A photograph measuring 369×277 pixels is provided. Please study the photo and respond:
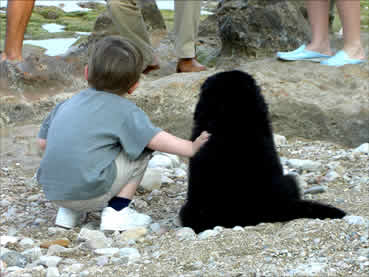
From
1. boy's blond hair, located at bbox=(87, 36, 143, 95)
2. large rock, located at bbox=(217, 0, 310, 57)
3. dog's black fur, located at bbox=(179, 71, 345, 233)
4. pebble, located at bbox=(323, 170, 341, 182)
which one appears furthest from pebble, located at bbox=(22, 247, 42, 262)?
large rock, located at bbox=(217, 0, 310, 57)

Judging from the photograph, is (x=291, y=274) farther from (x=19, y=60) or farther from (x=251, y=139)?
(x=19, y=60)

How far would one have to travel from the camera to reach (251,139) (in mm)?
2770

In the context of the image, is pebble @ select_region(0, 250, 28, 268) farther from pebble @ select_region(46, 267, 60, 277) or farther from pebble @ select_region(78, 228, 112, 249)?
pebble @ select_region(78, 228, 112, 249)

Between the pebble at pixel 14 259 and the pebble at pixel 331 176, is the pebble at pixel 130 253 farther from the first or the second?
the pebble at pixel 331 176

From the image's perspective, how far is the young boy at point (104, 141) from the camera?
2.90 m

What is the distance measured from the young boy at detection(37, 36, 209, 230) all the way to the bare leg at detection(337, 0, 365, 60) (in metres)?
2.45

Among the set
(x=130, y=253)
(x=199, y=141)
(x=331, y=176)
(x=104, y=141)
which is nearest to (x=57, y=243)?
(x=130, y=253)

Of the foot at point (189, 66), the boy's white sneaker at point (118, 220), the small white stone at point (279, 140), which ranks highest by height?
the boy's white sneaker at point (118, 220)

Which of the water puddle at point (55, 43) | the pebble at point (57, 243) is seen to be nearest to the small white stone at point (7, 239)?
the pebble at point (57, 243)

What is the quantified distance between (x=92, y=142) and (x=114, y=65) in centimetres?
39

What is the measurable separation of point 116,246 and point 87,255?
0.17 meters

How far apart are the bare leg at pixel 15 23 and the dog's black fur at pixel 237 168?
128 inches

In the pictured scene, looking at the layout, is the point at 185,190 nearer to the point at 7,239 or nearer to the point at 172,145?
the point at 172,145

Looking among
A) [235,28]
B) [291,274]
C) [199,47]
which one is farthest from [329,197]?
[199,47]
